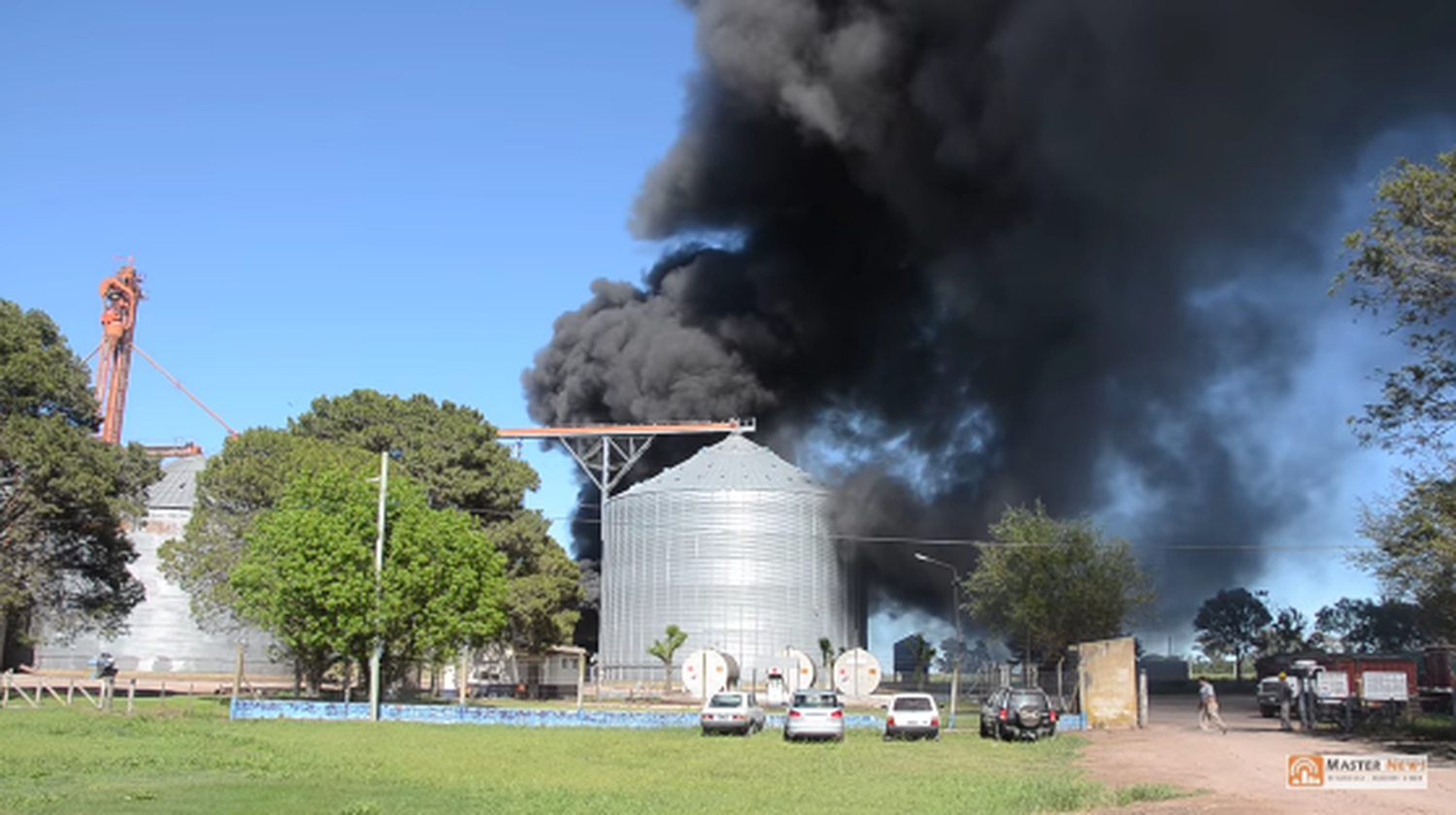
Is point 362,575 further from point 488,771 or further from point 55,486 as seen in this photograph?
point 488,771

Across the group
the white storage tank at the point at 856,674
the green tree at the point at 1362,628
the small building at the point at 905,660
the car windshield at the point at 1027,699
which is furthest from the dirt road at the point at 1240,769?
the green tree at the point at 1362,628

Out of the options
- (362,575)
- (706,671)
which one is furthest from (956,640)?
(362,575)

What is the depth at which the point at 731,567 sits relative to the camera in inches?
3127

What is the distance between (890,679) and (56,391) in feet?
203

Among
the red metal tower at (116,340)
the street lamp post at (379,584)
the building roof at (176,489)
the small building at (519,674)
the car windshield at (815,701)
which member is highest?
the red metal tower at (116,340)

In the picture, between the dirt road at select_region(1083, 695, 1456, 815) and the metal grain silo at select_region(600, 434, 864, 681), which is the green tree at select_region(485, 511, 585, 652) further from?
the dirt road at select_region(1083, 695, 1456, 815)

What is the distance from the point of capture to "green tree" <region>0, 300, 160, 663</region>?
4688cm

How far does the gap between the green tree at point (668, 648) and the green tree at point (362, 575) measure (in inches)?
984

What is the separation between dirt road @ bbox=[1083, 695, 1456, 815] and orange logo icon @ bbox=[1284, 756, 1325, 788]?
23 cm

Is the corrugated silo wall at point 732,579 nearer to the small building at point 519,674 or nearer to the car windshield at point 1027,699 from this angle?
the small building at point 519,674

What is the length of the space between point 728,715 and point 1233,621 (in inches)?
5005

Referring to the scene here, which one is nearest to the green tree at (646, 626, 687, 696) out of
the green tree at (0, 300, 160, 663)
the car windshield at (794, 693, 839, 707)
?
the green tree at (0, 300, 160, 663)

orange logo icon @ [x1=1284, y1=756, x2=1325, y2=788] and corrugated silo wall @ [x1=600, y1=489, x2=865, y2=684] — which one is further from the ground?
corrugated silo wall @ [x1=600, y1=489, x2=865, y2=684]

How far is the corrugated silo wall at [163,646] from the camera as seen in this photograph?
241ft
